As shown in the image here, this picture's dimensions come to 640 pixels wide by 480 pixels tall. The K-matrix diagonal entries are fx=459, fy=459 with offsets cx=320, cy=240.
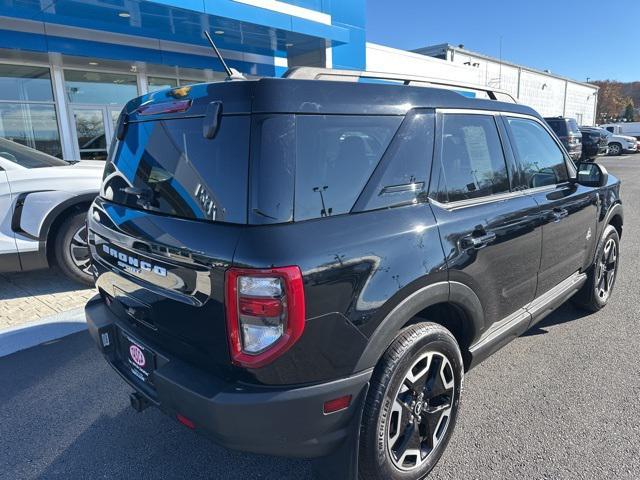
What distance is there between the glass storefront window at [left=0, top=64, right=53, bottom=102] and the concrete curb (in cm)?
855

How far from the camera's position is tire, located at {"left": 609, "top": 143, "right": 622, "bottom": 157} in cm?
3006

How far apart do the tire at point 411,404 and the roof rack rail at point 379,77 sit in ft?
3.95

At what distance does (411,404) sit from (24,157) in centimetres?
478

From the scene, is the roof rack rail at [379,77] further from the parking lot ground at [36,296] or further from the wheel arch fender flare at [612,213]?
the parking lot ground at [36,296]

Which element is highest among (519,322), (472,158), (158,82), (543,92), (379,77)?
(543,92)

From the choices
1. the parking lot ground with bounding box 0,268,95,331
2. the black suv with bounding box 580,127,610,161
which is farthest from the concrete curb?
the black suv with bounding box 580,127,610,161

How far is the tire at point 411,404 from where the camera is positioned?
1.98 metres

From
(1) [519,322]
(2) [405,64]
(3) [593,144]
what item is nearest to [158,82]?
(2) [405,64]

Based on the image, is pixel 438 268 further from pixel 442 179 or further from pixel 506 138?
pixel 506 138

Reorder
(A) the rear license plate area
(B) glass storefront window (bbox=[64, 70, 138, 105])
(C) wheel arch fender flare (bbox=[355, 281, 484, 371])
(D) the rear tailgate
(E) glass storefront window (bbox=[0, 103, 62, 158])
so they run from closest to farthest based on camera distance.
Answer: (D) the rear tailgate
(C) wheel arch fender flare (bbox=[355, 281, 484, 371])
(A) the rear license plate area
(E) glass storefront window (bbox=[0, 103, 62, 158])
(B) glass storefront window (bbox=[64, 70, 138, 105])

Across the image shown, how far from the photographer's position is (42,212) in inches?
184

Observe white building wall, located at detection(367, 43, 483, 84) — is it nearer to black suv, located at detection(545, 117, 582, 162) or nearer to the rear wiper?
black suv, located at detection(545, 117, 582, 162)

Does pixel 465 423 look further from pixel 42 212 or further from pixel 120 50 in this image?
pixel 120 50

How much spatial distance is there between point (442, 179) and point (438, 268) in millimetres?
489
